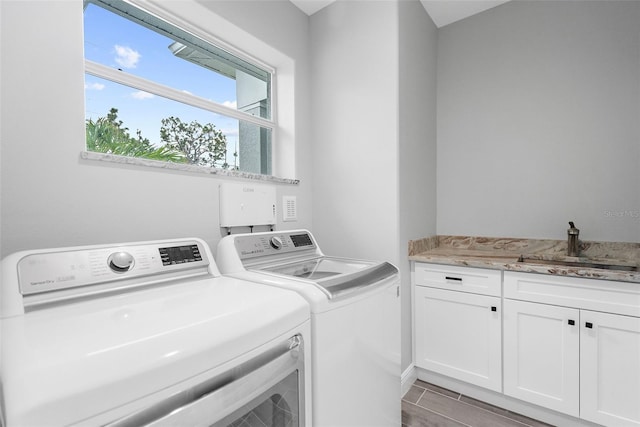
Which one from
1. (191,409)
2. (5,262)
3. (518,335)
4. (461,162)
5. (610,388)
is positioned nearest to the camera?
(191,409)

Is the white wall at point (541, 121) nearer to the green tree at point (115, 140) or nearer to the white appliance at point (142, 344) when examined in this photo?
the white appliance at point (142, 344)

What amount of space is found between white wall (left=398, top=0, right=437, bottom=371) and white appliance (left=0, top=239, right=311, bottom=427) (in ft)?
Result: 4.17

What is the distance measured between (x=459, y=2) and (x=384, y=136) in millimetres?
1332

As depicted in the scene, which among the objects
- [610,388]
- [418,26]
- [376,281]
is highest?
[418,26]

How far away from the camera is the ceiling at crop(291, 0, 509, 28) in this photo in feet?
7.13

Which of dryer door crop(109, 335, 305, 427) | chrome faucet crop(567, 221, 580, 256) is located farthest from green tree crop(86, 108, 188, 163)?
chrome faucet crop(567, 221, 580, 256)

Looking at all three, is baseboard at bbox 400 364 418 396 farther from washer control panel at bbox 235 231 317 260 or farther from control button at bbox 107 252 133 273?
control button at bbox 107 252 133 273

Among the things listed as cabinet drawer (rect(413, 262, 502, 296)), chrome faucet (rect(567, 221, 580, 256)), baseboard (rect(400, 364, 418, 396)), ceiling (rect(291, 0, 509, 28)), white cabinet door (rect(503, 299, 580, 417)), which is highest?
ceiling (rect(291, 0, 509, 28))

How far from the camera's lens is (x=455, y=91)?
2514mm

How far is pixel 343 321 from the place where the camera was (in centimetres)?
102

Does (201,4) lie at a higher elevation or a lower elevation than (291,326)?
higher

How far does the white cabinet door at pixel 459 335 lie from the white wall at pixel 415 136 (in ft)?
0.34

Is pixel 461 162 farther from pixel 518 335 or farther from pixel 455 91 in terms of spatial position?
pixel 518 335

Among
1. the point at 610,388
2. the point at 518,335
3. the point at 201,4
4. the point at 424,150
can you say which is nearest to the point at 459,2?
the point at 424,150
